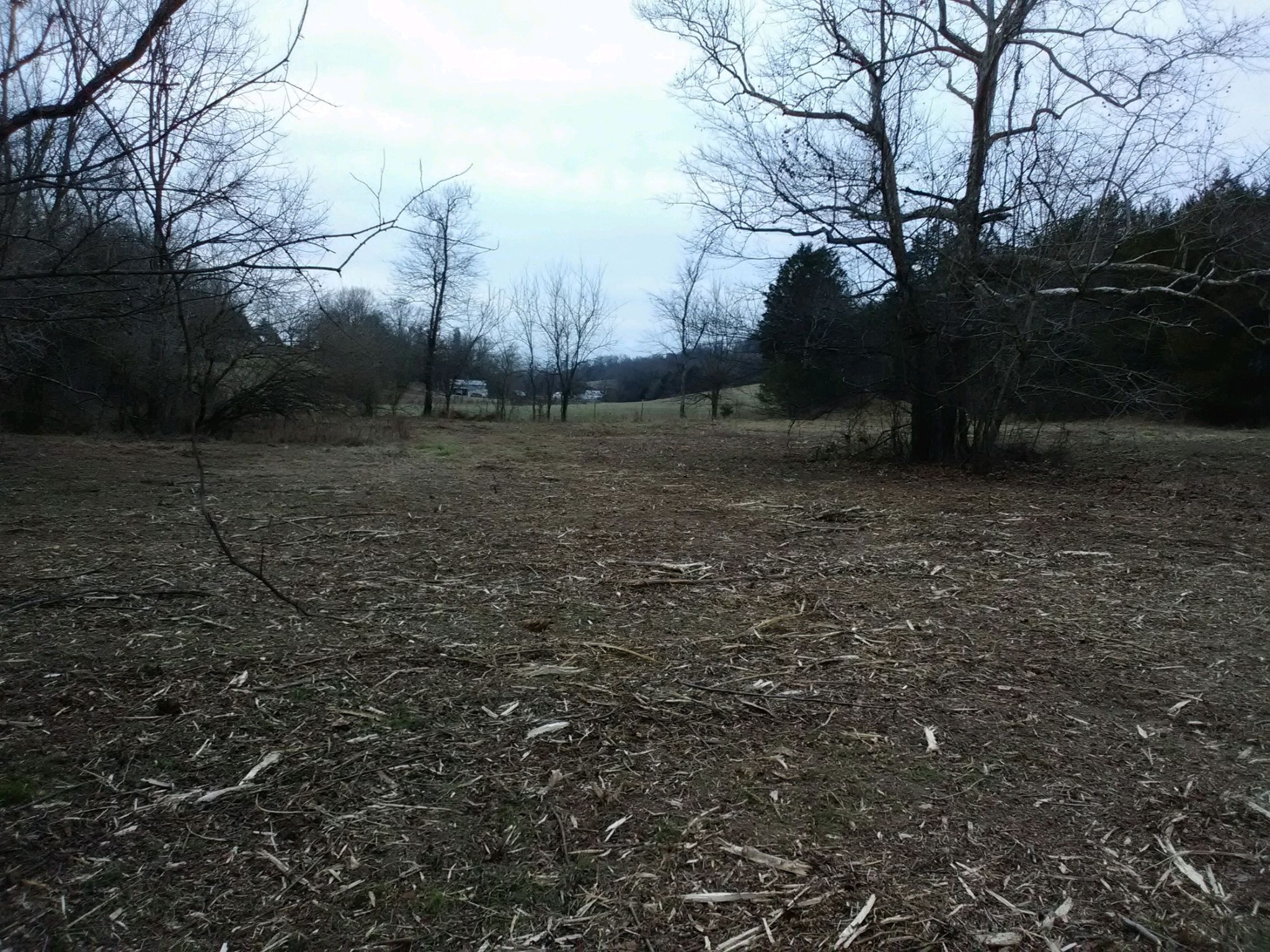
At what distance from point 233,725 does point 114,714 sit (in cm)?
52

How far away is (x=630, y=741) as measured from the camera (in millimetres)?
3432

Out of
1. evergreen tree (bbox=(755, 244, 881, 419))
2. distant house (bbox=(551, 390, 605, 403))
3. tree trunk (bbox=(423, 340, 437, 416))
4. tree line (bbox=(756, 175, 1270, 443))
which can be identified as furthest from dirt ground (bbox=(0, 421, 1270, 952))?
distant house (bbox=(551, 390, 605, 403))

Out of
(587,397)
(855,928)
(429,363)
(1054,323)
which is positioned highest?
(429,363)

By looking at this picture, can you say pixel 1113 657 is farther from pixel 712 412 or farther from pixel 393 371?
pixel 712 412

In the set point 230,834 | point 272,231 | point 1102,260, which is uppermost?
point 1102,260

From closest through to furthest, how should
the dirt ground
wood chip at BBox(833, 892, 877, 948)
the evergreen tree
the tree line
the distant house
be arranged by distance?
wood chip at BBox(833, 892, 877, 948)
the dirt ground
the tree line
the evergreen tree
the distant house

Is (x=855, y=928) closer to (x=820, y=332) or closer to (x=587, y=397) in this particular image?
(x=820, y=332)

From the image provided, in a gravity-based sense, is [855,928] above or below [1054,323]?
below

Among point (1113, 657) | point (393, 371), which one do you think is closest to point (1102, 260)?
point (1113, 657)

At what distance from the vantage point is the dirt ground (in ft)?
7.98

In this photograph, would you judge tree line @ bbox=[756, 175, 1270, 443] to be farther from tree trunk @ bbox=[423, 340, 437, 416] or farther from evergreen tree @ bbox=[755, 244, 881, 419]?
tree trunk @ bbox=[423, 340, 437, 416]

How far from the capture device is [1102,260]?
10.1 metres

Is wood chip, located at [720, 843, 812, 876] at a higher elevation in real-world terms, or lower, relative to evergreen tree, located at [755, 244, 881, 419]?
lower

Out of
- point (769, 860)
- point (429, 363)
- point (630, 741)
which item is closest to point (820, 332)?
point (630, 741)
